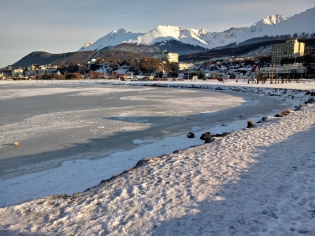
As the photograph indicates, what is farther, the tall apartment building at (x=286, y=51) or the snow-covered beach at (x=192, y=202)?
the tall apartment building at (x=286, y=51)

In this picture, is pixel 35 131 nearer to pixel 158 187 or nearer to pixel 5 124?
pixel 5 124

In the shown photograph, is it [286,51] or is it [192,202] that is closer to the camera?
[192,202]

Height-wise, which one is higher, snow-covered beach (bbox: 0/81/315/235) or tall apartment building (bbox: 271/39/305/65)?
tall apartment building (bbox: 271/39/305/65)

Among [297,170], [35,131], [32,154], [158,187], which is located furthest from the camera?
[35,131]

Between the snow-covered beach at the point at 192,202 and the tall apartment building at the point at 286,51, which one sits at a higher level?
the tall apartment building at the point at 286,51

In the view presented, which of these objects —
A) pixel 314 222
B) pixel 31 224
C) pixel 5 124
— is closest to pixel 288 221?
pixel 314 222

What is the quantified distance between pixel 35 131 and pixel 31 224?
7.66m

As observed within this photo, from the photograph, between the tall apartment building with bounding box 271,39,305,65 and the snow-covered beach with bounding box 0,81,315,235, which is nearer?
the snow-covered beach with bounding box 0,81,315,235

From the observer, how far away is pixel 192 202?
454 cm

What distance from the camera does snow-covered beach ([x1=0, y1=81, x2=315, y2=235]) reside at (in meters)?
3.88

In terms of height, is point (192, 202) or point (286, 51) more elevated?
point (286, 51)

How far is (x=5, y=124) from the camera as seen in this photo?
41.4 feet

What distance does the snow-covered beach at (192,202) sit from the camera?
3.88 m

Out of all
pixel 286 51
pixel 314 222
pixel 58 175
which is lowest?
pixel 58 175
